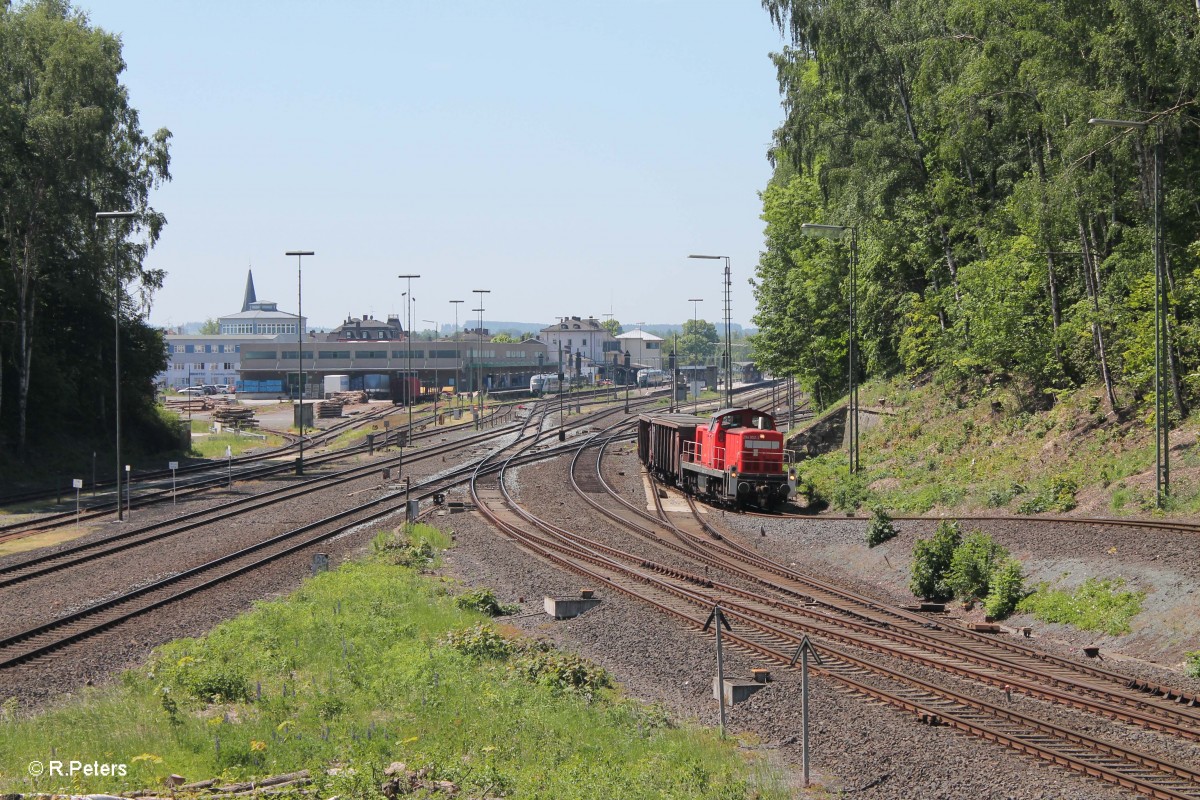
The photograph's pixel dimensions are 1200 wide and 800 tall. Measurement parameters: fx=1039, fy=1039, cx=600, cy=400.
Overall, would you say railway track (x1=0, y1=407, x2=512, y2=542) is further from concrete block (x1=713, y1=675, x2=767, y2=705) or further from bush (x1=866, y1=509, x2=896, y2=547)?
concrete block (x1=713, y1=675, x2=767, y2=705)

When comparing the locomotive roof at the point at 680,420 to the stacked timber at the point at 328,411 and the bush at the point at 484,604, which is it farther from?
the stacked timber at the point at 328,411

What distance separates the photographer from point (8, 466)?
145 feet

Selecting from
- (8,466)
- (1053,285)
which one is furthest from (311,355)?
(1053,285)

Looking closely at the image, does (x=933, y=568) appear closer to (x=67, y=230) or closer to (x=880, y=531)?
(x=880, y=531)

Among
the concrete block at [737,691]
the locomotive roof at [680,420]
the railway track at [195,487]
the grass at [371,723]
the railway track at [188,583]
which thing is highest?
the locomotive roof at [680,420]

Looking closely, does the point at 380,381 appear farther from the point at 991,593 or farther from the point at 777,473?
the point at 991,593

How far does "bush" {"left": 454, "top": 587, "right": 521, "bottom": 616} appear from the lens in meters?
19.9

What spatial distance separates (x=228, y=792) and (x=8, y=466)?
40454 millimetres

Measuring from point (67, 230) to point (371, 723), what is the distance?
4317 cm

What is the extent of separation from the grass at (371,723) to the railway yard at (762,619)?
1144 mm

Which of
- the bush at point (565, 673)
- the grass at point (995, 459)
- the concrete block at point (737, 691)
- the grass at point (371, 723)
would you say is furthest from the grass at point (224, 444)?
the concrete block at point (737, 691)

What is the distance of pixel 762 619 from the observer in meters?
18.6

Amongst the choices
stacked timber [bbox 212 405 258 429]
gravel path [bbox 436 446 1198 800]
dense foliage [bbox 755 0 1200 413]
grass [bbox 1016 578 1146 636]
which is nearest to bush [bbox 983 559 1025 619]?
grass [bbox 1016 578 1146 636]

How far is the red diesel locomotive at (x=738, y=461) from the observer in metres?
34.7
